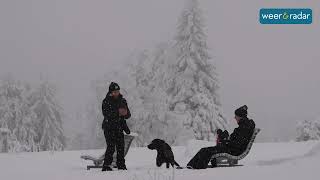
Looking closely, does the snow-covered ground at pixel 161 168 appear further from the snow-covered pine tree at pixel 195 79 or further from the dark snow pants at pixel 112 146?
the snow-covered pine tree at pixel 195 79

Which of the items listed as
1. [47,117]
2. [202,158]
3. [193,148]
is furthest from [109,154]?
[47,117]

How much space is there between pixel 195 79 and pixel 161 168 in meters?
24.1

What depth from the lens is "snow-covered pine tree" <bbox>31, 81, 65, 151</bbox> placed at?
142 ft

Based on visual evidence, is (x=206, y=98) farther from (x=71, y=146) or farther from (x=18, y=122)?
(x=71, y=146)

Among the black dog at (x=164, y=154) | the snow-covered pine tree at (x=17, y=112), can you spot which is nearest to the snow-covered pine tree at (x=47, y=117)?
the snow-covered pine tree at (x=17, y=112)

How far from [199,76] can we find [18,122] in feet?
51.2

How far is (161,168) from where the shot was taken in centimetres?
1224

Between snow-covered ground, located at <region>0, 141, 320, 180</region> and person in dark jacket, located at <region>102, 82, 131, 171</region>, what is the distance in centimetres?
42

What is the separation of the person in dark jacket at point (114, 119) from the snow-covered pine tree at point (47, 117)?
102 feet

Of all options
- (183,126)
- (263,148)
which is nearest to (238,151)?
(263,148)

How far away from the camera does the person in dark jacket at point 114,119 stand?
11.7 metres

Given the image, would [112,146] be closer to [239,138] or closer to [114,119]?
[114,119]

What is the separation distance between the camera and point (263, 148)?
61.3 feet

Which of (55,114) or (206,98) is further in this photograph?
(55,114)
